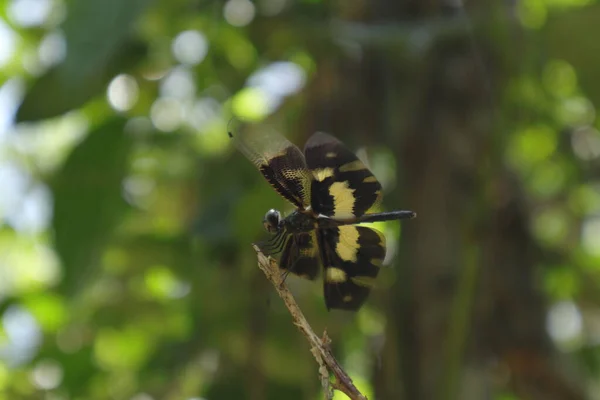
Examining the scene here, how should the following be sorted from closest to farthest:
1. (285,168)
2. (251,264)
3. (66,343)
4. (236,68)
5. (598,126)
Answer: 1. (285,168)
2. (251,264)
3. (236,68)
4. (66,343)
5. (598,126)

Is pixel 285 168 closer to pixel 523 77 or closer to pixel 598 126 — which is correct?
pixel 523 77

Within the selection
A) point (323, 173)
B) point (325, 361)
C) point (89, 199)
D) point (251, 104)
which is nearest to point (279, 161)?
point (323, 173)

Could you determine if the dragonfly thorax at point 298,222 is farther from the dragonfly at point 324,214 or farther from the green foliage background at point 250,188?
the green foliage background at point 250,188

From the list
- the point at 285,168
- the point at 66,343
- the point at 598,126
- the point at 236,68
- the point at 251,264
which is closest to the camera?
the point at 285,168

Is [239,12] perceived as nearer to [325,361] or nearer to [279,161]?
[279,161]

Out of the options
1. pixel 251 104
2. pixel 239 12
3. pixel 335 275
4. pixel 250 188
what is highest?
pixel 335 275

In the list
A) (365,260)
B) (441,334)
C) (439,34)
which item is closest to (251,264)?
(441,334)
